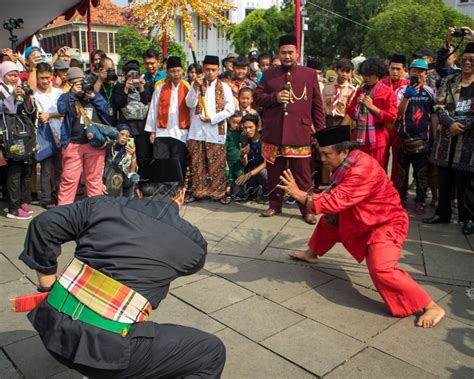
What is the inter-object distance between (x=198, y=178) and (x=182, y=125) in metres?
0.73

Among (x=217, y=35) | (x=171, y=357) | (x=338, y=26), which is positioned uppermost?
(x=217, y=35)

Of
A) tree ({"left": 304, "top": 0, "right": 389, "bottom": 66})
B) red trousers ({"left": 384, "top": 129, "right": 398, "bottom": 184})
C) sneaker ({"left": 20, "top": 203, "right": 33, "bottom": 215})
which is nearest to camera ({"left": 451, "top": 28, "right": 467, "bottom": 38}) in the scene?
red trousers ({"left": 384, "top": 129, "right": 398, "bottom": 184})

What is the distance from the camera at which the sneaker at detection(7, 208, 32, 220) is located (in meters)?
5.47

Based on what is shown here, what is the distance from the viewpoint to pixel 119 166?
5.72 meters

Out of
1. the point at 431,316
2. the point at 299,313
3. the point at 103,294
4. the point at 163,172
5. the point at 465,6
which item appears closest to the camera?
the point at 103,294

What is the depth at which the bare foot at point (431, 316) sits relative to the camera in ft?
10.2

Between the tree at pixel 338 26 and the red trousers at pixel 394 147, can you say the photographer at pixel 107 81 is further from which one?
the tree at pixel 338 26

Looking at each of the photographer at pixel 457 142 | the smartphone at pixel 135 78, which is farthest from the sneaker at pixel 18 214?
the photographer at pixel 457 142

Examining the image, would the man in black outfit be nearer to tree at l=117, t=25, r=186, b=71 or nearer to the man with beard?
the man with beard

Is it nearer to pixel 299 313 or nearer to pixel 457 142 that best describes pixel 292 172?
pixel 457 142

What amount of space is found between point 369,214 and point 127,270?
212 cm

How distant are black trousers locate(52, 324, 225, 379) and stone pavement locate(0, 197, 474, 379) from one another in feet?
2.07

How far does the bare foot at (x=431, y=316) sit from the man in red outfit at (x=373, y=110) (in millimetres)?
2537

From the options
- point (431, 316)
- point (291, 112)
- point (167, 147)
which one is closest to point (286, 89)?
point (291, 112)
